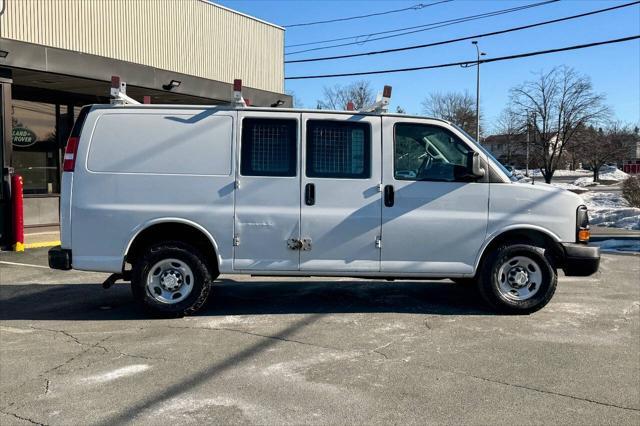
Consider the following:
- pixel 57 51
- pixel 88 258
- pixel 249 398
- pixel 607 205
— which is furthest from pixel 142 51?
pixel 607 205

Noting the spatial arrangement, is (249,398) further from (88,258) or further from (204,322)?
(88,258)

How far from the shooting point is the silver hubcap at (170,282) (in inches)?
244

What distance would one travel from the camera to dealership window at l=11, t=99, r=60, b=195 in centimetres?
1444

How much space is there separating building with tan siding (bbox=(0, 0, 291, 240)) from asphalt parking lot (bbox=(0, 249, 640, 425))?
589 cm

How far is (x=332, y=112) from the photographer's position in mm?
6324

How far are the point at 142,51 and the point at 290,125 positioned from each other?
10677 millimetres

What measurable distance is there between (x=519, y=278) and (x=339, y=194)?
88.4 inches

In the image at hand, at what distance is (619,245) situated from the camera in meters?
13.0

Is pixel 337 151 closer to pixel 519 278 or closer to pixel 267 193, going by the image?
pixel 267 193

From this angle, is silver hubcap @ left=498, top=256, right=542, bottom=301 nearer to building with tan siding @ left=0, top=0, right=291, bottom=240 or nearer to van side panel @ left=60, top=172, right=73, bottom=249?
van side panel @ left=60, top=172, right=73, bottom=249

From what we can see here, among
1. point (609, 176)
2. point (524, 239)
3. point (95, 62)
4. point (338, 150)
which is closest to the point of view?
point (338, 150)

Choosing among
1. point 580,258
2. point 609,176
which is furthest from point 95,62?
point 609,176

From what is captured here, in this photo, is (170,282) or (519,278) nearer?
(170,282)

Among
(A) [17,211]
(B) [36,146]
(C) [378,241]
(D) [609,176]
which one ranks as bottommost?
(C) [378,241]
